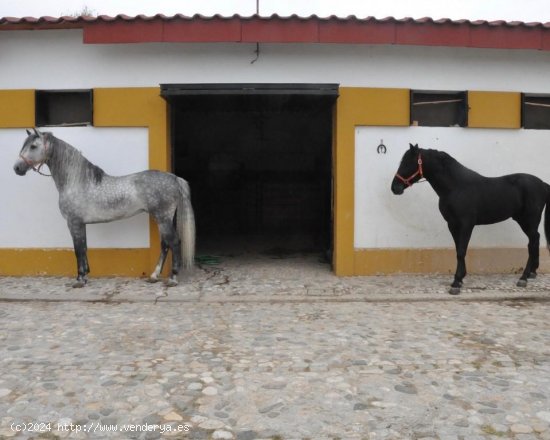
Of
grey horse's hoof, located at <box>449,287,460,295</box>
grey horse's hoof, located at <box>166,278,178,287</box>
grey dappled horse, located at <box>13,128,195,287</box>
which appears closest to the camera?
grey horse's hoof, located at <box>449,287,460,295</box>

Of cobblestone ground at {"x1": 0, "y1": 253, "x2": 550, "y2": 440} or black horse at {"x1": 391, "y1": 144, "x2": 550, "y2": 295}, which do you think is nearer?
cobblestone ground at {"x1": 0, "y1": 253, "x2": 550, "y2": 440}

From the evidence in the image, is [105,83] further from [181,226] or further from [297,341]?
[297,341]

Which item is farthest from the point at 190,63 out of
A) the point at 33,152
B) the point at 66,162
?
the point at 33,152

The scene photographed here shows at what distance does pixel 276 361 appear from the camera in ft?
12.9

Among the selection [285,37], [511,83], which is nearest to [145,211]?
[285,37]

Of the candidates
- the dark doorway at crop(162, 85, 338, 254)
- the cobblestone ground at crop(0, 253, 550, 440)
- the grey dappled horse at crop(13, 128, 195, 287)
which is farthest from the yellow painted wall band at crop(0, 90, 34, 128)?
the dark doorway at crop(162, 85, 338, 254)

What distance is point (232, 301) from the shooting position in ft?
19.5

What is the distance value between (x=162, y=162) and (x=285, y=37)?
2.42m

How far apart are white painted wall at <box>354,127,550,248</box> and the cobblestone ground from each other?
2.79 feet

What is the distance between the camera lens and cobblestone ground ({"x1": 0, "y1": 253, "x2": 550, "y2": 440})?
290cm

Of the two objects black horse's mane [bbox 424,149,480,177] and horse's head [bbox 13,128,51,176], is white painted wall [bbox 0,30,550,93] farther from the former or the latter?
black horse's mane [bbox 424,149,480,177]

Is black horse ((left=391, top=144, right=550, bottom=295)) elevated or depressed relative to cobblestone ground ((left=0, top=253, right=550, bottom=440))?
elevated

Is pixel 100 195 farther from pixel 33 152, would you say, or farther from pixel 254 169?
pixel 254 169

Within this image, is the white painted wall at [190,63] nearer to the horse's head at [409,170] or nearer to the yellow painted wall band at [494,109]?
the yellow painted wall band at [494,109]
